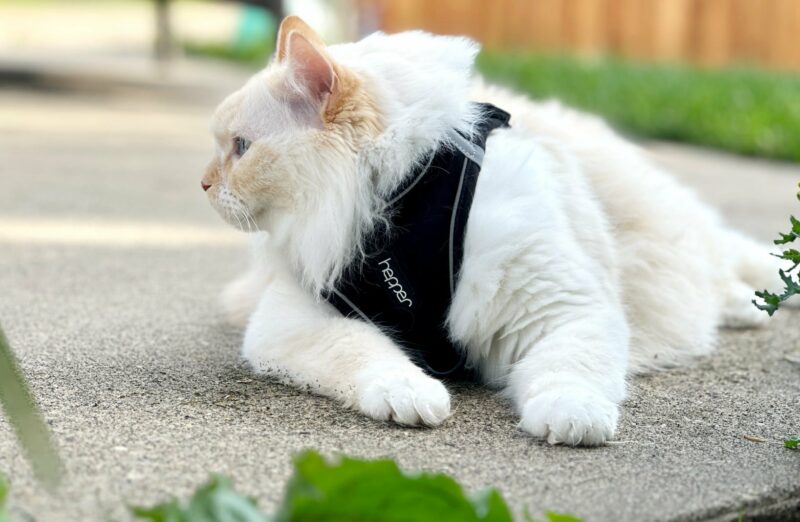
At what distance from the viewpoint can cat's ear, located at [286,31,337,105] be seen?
98.9 inches

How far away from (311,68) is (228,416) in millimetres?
857

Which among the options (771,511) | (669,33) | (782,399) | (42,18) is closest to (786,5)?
(669,33)

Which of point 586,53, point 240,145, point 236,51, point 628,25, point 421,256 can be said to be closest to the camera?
point 421,256

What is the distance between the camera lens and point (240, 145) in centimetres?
268

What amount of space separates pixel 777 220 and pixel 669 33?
7393 millimetres

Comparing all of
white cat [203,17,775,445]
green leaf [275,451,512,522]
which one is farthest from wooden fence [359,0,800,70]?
green leaf [275,451,512,522]

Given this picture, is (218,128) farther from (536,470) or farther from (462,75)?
(536,470)

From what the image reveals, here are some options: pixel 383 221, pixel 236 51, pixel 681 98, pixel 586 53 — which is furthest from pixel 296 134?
pixel 236 51

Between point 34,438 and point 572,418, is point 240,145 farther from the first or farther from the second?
point 572,418

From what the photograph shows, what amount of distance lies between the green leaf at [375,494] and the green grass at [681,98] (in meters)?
6.13

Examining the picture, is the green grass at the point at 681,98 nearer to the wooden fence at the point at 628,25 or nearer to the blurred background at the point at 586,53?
the blurred background at the point at 586,53

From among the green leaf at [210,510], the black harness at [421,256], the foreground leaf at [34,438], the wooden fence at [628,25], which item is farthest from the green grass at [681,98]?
the green leaf at [210,510]

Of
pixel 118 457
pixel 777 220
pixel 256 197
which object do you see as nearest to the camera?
pixel 118 457

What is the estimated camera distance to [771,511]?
6.57 feet
